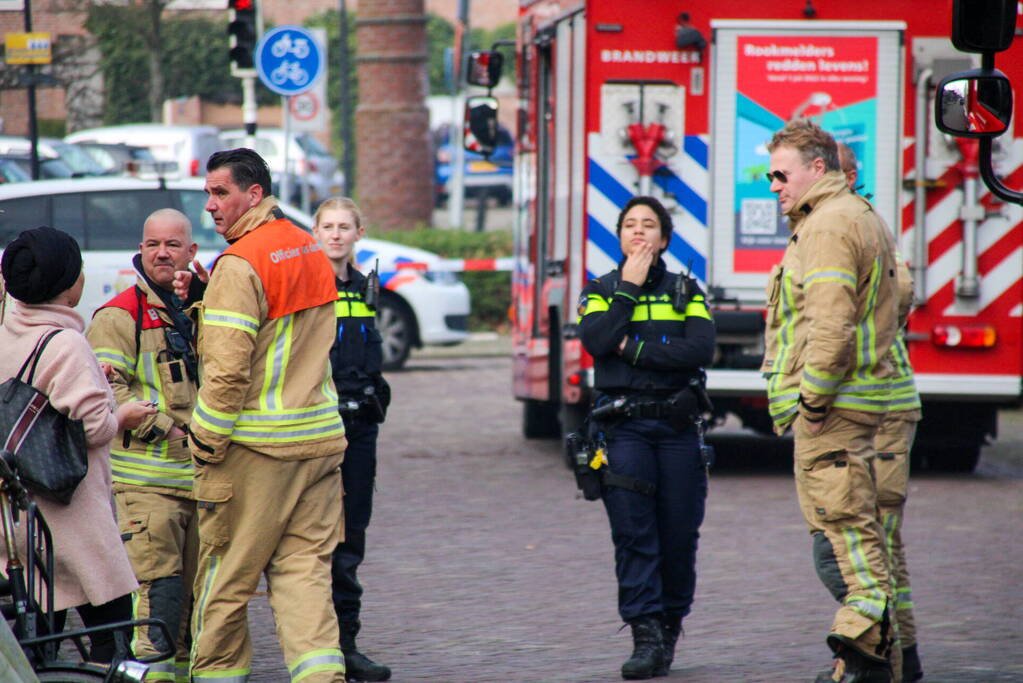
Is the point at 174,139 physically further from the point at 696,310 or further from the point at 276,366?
the point at 276,366

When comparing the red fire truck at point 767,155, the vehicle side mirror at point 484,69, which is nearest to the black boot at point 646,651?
the red fire truck at point 767,155

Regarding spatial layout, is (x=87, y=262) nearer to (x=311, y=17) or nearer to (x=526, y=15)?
(x=526, y=15)

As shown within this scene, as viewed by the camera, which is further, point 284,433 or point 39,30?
point 39,30

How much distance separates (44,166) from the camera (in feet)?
44.1

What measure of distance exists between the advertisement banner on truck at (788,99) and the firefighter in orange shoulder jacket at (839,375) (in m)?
4.42

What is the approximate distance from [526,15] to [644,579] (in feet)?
22.7

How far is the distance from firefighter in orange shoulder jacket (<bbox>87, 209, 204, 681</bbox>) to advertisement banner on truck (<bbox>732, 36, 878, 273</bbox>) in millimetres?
5197

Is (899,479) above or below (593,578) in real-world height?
above

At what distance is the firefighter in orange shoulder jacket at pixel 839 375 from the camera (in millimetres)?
5562

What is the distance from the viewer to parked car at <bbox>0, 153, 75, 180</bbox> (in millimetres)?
11117

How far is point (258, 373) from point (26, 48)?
418 centimetres

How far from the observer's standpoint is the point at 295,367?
520 cm

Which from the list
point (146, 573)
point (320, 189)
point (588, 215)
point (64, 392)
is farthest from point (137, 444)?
point (320, 189)

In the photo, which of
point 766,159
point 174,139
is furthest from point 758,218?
point 174,139
